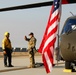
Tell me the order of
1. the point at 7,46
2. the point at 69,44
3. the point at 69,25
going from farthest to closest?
the point at 7,46 < the point at 69,25 < the point at 69,44

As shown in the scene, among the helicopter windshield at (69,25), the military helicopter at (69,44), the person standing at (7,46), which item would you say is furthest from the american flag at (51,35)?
the person standing at (7,46)

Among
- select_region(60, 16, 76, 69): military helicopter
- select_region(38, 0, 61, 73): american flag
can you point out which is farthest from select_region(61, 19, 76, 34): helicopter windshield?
select_region(38, 0, 61, 73): american flag

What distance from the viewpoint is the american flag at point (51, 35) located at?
6401 mm

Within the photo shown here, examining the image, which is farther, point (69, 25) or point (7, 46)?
point (7, 46)

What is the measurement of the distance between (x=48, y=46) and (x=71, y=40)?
300 centimetres

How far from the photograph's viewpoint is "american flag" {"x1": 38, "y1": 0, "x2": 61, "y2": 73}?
6.40 metres

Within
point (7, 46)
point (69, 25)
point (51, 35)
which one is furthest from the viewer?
point (7, 46)

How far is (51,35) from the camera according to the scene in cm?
646

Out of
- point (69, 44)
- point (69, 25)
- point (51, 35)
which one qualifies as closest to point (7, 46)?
point (69, 25)

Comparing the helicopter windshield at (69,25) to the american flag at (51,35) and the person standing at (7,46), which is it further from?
the person standing at (7,46)

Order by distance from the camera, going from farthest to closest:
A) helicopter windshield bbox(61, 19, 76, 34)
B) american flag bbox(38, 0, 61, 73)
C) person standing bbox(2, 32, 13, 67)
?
person standing bbox(2, 32, 13, 67), helicopter windshield bbox(61, 19, 76, 34), american flag bbox(38, 0, 61, 73)

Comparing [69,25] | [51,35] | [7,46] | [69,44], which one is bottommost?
[51,35]

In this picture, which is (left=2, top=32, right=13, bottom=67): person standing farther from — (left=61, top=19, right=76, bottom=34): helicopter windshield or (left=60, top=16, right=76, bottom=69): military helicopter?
(left=60, top=16, right=76, bottom=69): military helicopter

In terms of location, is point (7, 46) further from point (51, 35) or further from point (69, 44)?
point (51, 35)
